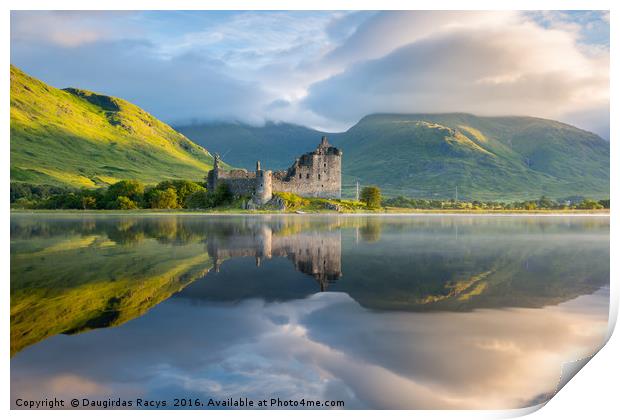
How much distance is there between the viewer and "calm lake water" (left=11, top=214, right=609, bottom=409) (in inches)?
225

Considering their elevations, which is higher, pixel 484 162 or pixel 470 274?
pixel 484 162

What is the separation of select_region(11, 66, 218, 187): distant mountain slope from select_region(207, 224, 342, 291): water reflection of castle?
72210mm

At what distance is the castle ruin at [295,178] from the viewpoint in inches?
2053

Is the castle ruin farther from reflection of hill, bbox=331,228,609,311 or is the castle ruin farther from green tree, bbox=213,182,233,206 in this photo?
reflection of hill, bbox=331,228,609,311

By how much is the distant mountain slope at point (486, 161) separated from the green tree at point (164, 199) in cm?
8729

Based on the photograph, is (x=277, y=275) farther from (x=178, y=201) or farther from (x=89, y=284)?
(x=178, y=201)

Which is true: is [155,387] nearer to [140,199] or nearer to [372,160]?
[140,199]

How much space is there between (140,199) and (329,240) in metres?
38.8

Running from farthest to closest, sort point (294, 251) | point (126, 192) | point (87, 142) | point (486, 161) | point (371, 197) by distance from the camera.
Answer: point (486, 161) < point (87, 142) < point (371, 197) < point (126, 192) < point (294, 251)

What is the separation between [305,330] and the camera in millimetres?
7059

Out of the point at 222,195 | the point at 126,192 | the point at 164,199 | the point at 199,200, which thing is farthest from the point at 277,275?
the point at 126,192

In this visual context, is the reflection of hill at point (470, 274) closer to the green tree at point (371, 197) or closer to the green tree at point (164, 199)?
the green tree at point (371, 197)

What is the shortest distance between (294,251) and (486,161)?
157 metres

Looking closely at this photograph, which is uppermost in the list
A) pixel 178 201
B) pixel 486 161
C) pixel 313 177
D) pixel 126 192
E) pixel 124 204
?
pixel 486 161
